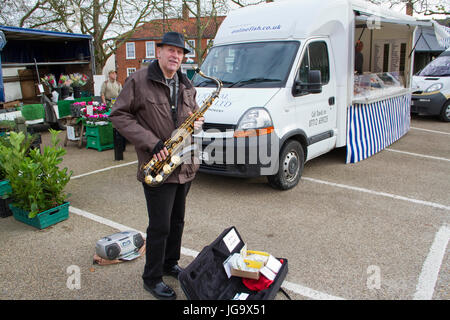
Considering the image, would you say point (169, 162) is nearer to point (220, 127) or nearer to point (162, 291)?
point (162, 291)

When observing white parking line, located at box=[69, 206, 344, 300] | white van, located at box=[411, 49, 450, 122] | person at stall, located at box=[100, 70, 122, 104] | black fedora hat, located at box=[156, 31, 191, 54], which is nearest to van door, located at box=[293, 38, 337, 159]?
white parking line, located at box=[69, 206, 344, 300]

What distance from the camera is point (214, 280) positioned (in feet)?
9.88

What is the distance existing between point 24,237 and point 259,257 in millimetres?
2800

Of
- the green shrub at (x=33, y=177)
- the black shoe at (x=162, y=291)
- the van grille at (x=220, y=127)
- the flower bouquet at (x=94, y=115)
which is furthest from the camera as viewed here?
the flower bouquet at (x=94, y=115)

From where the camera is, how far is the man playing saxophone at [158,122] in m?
2.78

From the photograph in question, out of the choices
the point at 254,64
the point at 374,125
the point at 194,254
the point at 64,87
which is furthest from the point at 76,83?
the point at 194,254

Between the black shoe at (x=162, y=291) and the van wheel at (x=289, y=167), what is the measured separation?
9.25 feet

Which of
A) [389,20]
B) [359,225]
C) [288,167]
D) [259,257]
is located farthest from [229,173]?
[389,20]

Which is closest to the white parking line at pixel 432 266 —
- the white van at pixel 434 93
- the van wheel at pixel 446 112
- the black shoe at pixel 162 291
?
the black shoe at pixel 162 291

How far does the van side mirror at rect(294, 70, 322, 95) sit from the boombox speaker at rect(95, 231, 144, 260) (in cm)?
310

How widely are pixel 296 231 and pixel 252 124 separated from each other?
152cm

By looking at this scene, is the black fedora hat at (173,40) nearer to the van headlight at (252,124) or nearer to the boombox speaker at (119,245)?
the boombox speaker at (119,245)

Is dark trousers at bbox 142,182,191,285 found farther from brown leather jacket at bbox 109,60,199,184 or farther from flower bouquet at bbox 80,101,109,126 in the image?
flower bouquet at bbox 80,101,109,126

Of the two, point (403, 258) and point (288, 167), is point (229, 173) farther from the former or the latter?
point (403, 258)
